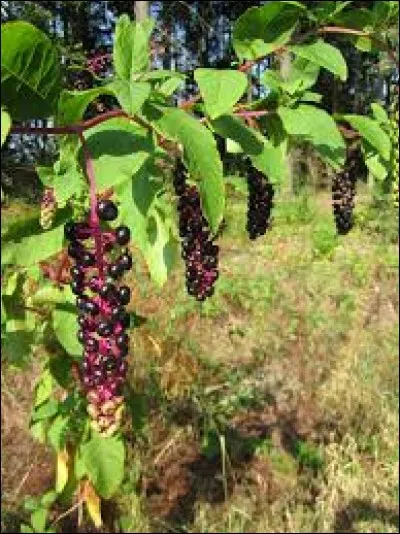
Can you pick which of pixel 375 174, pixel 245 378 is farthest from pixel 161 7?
pixel 375 174

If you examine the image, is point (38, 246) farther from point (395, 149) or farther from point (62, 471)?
point (62, 471)

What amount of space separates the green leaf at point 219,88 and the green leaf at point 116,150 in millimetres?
144

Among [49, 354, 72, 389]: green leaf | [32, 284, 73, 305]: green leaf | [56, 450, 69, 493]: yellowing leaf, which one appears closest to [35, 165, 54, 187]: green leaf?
[32, 284, 73, 305]: green leaf

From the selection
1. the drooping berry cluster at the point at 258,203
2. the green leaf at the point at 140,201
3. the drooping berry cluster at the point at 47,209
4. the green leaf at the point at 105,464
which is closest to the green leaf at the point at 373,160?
the drooping berry cluster at the point at 258,203

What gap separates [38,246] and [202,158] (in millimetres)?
1084

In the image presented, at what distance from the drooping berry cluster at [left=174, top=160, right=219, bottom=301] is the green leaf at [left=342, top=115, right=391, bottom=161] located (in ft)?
1.64

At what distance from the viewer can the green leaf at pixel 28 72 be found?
3.28 feet

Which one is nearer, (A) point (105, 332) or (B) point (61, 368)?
(A) point (105, 332)

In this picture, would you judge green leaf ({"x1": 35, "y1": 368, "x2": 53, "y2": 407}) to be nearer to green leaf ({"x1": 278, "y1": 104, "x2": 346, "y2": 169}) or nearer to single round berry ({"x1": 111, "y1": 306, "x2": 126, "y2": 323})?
green leaf ({"x1": 278, "y1": 104, "x2": 346, "y2": 169})

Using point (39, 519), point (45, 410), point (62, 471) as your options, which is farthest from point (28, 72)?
point (39, 519)

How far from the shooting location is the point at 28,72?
3.46 feet

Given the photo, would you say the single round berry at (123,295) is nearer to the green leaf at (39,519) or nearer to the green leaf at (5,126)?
the green leaf at (5,126)

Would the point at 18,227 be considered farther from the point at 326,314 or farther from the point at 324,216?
the point at 324,216

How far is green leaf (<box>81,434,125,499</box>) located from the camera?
3381 mm
